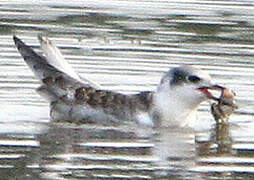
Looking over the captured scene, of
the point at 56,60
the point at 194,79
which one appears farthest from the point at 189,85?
the point at 56,60

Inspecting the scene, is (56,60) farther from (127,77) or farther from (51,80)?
(127,77)

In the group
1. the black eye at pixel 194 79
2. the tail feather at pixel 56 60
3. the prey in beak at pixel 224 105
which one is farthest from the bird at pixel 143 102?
the tail feather at pixel 56 60

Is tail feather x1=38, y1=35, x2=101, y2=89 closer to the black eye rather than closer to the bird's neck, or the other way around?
the bird's neck

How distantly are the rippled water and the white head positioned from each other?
0.72 feet

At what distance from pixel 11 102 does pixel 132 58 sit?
2.70 m

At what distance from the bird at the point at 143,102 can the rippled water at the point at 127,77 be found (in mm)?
184

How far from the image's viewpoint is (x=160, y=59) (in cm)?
1778

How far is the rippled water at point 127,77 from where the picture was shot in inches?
507

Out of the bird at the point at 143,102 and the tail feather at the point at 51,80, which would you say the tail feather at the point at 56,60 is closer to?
the tail feather at the point at 51,80

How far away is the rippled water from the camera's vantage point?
12.9 meters

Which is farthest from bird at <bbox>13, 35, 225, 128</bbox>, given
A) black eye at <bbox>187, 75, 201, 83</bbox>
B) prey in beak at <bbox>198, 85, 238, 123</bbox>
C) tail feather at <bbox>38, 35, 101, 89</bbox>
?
tail feather at <bbox>38, 35, 101, 89</bbox>

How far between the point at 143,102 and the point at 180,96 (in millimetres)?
381

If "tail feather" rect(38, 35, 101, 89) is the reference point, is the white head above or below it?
below

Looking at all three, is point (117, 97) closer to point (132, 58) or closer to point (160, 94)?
point (160, 94)
